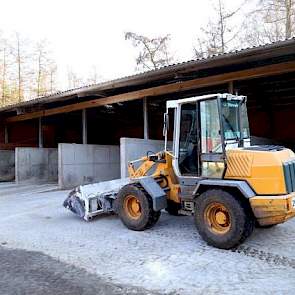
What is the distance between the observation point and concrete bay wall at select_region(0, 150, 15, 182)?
16.1 meters

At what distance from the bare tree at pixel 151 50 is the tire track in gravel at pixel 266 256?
1878 cm

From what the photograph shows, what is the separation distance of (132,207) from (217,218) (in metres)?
1.65

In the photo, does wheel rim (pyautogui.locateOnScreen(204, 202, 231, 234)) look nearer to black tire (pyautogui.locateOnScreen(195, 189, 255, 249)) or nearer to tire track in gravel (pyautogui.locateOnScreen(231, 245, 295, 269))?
black tire (pyautogui.locateOnScreen(195, 189, 255, 249))

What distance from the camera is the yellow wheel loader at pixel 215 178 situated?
4.68 meters

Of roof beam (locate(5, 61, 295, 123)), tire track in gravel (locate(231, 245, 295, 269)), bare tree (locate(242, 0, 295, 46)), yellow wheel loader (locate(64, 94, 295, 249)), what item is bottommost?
tire track in gravel (locate(231, 245, 295, 269))

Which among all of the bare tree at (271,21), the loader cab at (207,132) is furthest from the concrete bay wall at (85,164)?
the bare tree at (271,21)

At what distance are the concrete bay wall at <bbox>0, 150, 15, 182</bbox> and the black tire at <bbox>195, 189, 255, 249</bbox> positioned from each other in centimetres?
1275

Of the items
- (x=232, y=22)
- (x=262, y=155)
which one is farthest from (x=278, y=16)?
(x=262, y=155)

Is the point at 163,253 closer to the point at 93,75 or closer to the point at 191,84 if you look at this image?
the point at 191,84

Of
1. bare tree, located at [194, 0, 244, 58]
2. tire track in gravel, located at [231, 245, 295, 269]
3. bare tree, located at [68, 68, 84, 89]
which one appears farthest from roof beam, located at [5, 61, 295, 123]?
bare tree, located at [68, 68, 84, 89]

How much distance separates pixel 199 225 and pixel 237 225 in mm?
571

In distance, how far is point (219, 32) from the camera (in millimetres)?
19625

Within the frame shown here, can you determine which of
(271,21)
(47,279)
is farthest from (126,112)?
(47,279)

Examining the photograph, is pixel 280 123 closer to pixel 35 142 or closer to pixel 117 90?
pixel 117 90
